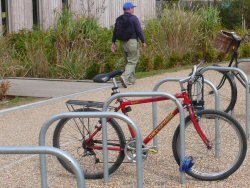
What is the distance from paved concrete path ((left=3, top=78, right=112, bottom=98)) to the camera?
11.4m

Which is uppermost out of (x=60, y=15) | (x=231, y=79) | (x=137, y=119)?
(x=60, y=15)

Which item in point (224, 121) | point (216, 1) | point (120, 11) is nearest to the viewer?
point (224, 121)

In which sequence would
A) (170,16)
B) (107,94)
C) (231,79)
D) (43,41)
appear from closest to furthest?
(231,79)
(107,94)
(43,41)
(170,16)

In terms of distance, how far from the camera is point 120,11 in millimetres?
23656

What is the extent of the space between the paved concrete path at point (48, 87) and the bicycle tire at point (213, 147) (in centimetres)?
537

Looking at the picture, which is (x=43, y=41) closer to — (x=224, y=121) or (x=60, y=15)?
(x=60, y=15)

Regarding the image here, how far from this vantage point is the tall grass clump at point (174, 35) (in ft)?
54.4

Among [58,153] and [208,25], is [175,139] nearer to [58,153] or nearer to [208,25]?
[58,153]

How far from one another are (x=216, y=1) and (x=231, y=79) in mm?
21063

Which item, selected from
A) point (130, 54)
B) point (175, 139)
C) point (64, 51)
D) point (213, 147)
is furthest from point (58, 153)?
point (64, 51)

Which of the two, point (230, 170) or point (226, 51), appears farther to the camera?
point (226, 51)

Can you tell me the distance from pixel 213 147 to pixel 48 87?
653 cm

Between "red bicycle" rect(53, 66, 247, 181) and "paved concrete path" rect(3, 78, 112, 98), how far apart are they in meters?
5.14

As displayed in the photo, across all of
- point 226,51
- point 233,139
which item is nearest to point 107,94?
point 226,51
